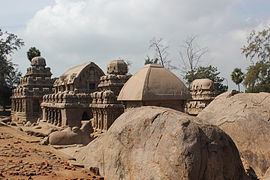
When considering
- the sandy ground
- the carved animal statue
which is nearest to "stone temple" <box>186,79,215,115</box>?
the carved animal statue

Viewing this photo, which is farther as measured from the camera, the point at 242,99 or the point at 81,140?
the point at 81,140

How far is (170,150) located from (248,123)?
3.19m

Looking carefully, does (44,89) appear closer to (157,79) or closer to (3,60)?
(3,60)

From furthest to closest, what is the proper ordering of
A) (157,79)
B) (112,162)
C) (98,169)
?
(157,79), (98,169), (112,162)

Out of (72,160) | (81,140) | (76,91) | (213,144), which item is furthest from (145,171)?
(76,91)

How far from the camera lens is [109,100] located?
838 inches

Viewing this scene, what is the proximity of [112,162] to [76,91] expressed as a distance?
62.1ft

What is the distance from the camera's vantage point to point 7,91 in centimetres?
4431

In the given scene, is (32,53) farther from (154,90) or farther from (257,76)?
(154,90)

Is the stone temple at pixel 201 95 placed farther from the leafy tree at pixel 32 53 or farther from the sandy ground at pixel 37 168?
the leafy tree at pixel 32 53

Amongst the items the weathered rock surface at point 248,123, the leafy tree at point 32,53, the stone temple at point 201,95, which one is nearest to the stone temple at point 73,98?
the stone temple at point 201,95

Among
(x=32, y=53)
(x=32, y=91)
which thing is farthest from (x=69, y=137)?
(x=32, y=53)

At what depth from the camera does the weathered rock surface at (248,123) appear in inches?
316

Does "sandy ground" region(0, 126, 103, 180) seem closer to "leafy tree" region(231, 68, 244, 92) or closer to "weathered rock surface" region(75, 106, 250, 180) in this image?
"weathered rock surface" region(75, 106, 250, 180)
